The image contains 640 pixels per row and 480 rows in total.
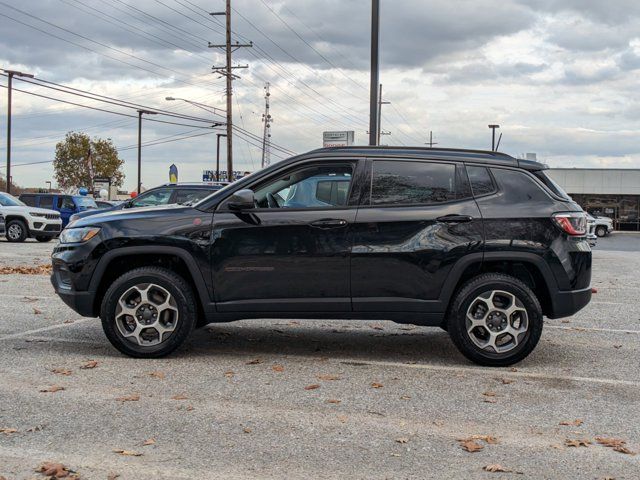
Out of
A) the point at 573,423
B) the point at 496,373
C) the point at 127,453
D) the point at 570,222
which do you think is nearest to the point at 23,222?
the point at 496,373

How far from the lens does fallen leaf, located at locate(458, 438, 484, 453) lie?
4309mm

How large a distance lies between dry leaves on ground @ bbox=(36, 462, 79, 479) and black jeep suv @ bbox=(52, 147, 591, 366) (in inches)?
97.5

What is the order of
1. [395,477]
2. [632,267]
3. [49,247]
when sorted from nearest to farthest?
1. [395,477]
2. [632,267]
3. [49,247]

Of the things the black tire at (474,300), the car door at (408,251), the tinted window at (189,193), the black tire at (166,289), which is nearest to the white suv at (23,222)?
the tinted window at (189,193)

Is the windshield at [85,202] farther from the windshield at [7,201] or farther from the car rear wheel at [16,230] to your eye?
the car rear wheel at [16,230]

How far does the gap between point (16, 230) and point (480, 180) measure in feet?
66.6

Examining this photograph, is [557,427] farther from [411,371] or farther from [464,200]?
[464,200]

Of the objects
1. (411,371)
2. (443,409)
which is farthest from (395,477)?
(411,371)

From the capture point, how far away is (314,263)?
248 inches

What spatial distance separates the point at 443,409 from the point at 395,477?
1.33m

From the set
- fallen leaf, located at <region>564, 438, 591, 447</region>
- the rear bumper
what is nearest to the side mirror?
the rear bumper

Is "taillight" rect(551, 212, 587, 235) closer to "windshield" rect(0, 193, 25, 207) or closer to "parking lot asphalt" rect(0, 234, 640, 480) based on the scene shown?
"parking lot asphalt" rect(0, 234, 640, 480)

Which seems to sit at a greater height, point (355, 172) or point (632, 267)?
point (355, 172)

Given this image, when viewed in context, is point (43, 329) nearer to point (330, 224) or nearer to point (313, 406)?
point (330, 224)
